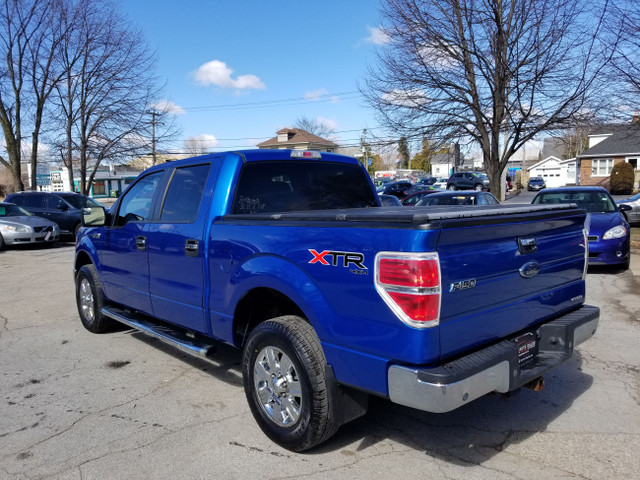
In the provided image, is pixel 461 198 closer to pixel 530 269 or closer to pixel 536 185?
pixel 530 269

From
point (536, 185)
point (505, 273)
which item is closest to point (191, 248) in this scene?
point (505, 273)

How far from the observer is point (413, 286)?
258 centimetres

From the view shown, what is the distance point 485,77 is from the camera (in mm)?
15766

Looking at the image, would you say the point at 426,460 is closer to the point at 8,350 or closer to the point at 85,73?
the point at 8,350

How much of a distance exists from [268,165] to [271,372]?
5.75 ft

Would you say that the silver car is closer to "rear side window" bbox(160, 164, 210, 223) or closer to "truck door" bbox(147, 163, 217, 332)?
"truck door" bbox(147, 163, 217, 332)

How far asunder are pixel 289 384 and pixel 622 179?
4438 centimetres

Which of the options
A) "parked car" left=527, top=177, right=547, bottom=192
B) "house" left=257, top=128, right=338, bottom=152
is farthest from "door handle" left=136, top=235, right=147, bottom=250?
"house" left=257, top=128, right=338, bottom=152

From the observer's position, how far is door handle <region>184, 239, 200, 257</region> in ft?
13.3

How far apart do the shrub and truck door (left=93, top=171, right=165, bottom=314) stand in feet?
143

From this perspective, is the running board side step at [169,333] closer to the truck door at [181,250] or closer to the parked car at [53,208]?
the truck door at [181,250]

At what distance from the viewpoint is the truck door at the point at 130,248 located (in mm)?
4879

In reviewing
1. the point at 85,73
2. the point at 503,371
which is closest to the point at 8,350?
the point at 503,371

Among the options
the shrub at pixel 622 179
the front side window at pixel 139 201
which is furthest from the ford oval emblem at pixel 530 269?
the shrub at pixel 622 179
